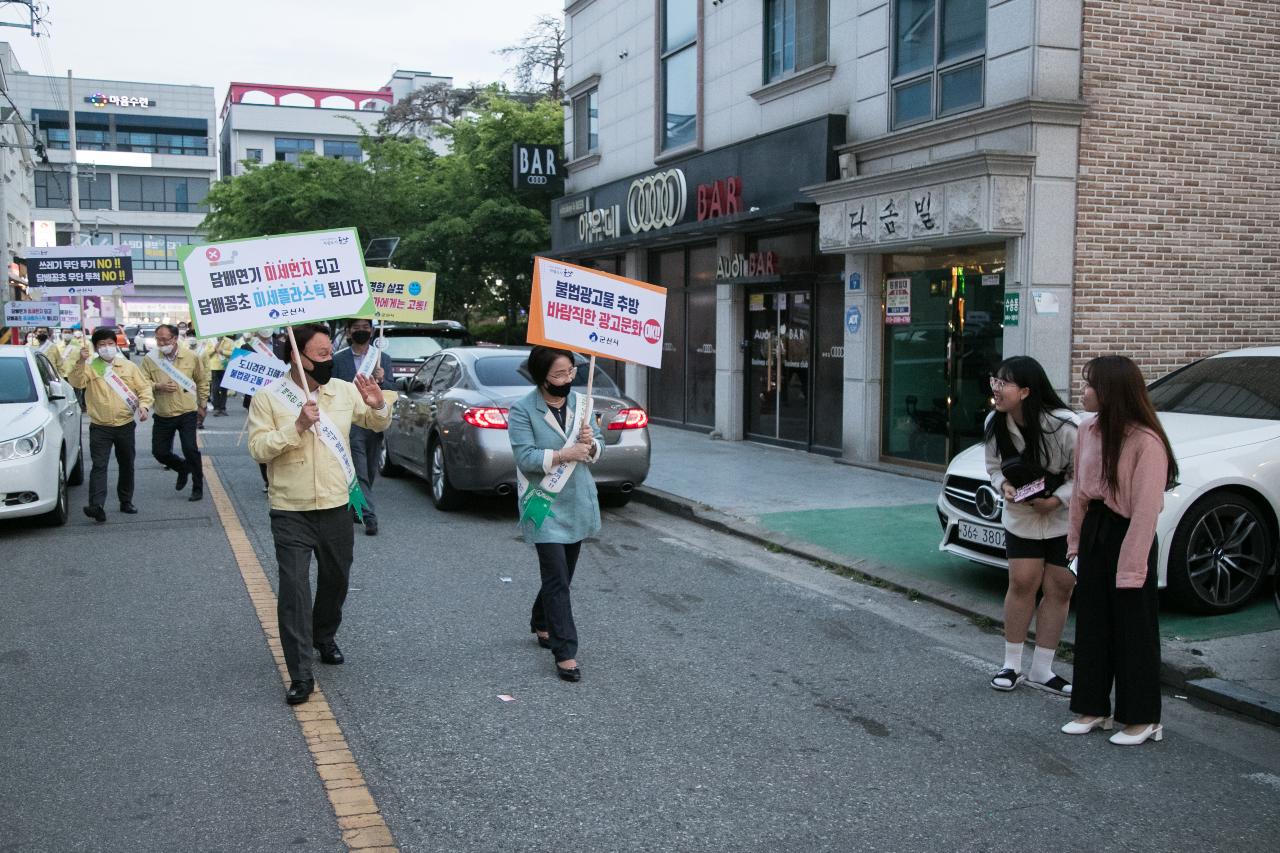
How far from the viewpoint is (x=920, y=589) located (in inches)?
311

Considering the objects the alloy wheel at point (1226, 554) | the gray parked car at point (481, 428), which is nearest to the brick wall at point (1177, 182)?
the gray parked car at point (481, 428)

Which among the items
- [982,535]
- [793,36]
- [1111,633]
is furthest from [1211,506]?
[793,36]

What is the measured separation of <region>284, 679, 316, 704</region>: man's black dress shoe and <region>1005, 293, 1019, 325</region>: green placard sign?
314 inches

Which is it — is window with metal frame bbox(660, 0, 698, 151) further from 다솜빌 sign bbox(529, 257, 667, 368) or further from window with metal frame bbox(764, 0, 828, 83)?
다솜빌 sign bbox(529, 257, 667, 368)

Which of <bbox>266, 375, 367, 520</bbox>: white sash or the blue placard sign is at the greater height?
the blue placard sign

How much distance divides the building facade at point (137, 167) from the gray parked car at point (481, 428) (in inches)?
3056

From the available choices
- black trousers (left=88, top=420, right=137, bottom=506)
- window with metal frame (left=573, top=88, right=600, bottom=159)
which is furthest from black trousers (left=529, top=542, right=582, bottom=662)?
window with metal frame (left=573, top=88, right=600, bottom=159)

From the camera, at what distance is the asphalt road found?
4.15m

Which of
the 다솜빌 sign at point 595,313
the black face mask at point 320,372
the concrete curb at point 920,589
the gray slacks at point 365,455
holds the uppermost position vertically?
the 다솜빌 sign at point 595,313

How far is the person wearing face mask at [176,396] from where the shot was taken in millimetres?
11531

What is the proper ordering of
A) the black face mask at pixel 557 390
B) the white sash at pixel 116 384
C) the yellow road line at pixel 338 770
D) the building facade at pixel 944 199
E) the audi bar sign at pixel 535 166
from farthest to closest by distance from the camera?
the audi bar sign at pixel 535 166 < the building facade at pixel 944 199 < the white sash at pixel 116 384 < the black face mask at pixel 557 390 < the yellow road line at pixel 338 770

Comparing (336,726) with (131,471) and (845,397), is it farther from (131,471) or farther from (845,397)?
(845,397)

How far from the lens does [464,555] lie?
916cm

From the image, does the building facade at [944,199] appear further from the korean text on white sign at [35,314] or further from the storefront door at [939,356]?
the korean text on white sign at [35,314]
